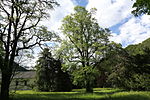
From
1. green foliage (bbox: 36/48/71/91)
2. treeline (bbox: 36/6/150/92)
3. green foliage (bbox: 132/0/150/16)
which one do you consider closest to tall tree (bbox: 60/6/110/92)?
treeline (bbox: 36/6/150/92)

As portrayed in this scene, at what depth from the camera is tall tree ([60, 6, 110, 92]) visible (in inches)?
1275

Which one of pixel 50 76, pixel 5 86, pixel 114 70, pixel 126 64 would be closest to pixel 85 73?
pixel 126 64

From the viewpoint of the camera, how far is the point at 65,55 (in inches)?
1326

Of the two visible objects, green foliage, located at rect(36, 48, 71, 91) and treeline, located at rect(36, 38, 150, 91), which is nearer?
treeline, located at rect(36, 38, 150, 91)

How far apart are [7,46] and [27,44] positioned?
7.51 ft

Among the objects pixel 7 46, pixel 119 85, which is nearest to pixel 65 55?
pixel 119 85

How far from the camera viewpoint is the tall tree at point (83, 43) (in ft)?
106

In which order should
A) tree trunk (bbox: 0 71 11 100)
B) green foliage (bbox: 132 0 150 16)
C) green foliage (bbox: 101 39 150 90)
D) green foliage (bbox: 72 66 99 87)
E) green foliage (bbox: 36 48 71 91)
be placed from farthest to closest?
1. green foliage (bbox: 36 48 71 91)
2. green foliage (bbox: 101 39 150 90)
3. green foliage (bbox: 72 66 99 87)
4. tree trunk (bbox: 0 71 11 100)
5. green foliage (bbox: 132 0 150 16)

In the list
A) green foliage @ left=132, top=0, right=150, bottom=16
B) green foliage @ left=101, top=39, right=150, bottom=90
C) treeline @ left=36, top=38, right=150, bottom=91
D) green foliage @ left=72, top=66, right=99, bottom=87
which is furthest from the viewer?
green foliage @ left=101, top=39, right=150, bottom=90

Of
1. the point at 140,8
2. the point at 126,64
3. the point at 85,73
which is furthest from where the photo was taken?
the point at 126,64

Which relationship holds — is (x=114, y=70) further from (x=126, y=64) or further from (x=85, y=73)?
(x=85, y=73)

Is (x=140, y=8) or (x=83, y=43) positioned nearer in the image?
(x=140, y=8)

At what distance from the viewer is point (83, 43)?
32250 mm

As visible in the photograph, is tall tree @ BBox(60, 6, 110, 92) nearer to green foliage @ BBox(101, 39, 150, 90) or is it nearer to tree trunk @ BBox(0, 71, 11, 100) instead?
green foliage @ BBox(101, 39, 150, 90)
